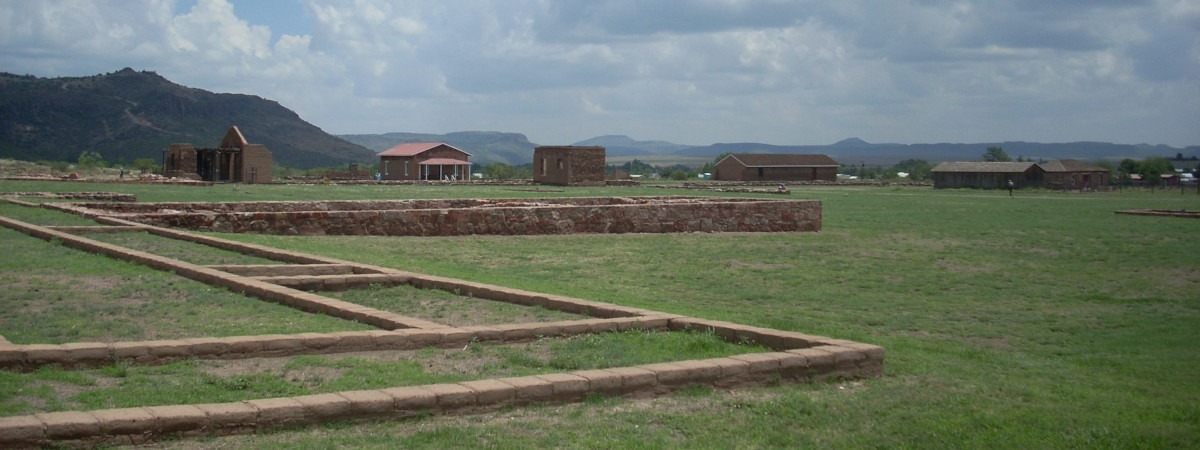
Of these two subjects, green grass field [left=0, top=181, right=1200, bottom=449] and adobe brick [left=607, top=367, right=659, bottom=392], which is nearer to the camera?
green grass field [left=0, top=181, right=1200, bottom=449]

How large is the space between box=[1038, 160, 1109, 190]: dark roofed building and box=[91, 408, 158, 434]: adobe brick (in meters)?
83.5

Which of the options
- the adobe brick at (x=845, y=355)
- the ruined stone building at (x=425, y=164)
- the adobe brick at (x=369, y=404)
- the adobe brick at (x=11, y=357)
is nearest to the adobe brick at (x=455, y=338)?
the adobe brick at (x=369, y=404)

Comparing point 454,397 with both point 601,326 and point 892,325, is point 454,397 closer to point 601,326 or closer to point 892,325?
point 601,326

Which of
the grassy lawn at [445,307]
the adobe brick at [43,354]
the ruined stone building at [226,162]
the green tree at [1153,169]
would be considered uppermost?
the green tree at [1153,169]

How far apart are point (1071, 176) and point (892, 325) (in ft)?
268

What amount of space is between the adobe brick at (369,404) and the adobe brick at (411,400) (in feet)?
0.10

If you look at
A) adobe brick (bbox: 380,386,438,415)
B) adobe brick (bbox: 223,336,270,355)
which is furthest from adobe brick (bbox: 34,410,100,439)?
adobe brick (bbox: 223,336,270,355)

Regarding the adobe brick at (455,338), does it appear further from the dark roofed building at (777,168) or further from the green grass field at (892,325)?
the dark roofed building at (777,168)

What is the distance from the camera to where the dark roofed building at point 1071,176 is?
3315 inches

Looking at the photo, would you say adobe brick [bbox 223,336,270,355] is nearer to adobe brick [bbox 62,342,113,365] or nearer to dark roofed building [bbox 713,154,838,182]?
adobe brick [bbox 62,342,113,365]

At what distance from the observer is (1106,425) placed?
6809 millimetres

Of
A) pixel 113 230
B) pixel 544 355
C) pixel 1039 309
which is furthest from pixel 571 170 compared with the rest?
pixel 544 355

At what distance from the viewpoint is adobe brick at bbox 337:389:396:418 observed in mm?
6047

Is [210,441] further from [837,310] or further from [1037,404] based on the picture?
[837,310]
